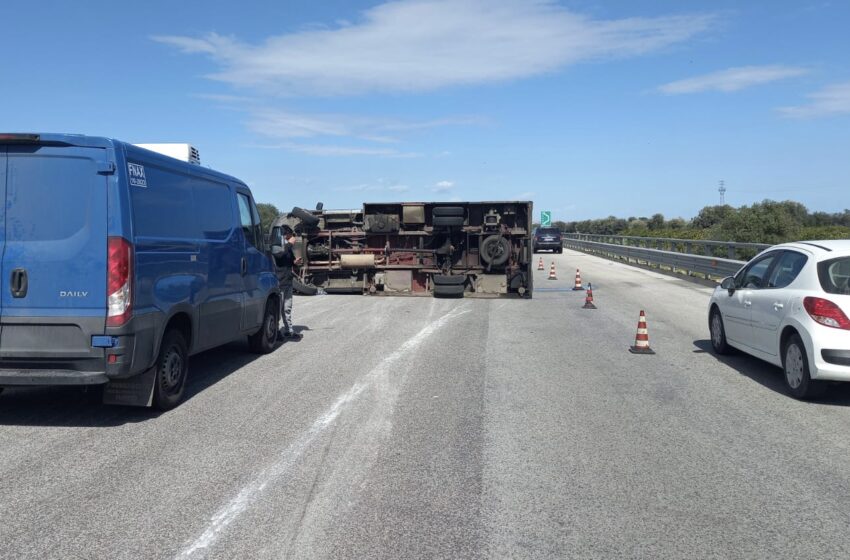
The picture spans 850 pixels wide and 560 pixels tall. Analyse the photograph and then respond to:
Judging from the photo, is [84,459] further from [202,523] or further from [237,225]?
A: [237,225]

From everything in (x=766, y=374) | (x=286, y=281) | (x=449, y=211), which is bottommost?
(x=766, y=374)

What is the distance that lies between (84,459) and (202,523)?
1.73 metres

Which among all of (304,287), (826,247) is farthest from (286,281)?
(304,287)

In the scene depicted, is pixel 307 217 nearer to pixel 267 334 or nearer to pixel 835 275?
pixel 267 334

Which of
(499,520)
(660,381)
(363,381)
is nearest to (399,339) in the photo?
(363,381)

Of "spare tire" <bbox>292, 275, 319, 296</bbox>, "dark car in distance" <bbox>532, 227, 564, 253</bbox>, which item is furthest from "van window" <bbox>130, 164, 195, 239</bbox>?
"dark car in distance" <bbox>532, 227, 564, 253</bbox>

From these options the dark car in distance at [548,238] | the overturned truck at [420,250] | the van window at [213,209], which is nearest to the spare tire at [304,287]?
the overturned truck at [420,250]

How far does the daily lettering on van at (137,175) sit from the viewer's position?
6.35 metres

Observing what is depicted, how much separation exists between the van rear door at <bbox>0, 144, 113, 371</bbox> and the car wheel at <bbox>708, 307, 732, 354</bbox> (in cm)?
788

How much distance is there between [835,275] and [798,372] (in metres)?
1.08

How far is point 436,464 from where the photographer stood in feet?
17.9

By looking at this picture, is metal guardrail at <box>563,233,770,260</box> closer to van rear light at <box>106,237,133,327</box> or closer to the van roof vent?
the van roof vent

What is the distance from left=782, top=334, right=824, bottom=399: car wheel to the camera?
7418 mm

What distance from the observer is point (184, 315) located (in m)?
7.43
